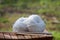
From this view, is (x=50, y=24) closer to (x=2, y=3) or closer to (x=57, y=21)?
(x=57, y=21)

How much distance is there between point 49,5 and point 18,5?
610 millimetres

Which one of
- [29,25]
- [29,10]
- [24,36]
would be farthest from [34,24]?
[29,10]

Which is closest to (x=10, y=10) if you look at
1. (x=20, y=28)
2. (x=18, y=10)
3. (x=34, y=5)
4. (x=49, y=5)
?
(x=18, y=10)

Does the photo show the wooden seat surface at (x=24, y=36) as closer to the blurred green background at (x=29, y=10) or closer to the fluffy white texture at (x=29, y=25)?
the fluffy white texture at (x=29, y=25)

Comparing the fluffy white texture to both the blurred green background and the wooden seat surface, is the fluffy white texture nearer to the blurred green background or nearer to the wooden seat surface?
the wooden seat surface

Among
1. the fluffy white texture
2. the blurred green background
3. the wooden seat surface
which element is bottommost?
the wooden seat surface

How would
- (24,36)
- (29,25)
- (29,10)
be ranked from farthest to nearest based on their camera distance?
(29,10)
(29,25)
(24,36)

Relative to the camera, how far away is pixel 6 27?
338 centimetres

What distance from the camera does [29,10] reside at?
13.5 feet

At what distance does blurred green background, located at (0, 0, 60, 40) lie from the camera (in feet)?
12.1

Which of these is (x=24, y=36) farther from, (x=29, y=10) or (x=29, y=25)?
(x=29, y=10)

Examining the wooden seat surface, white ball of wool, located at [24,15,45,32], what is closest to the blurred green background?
white ball of wool, located at [24,15,45,32]

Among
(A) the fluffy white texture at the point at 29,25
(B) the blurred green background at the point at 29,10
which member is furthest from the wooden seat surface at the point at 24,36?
(B) the blurred green background at the point at 29,10

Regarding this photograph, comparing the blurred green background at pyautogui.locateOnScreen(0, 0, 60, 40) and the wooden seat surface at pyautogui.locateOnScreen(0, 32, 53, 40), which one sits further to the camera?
the blurred green background at pyautogui.locateOnScreen(0, 0, 60, 40)
